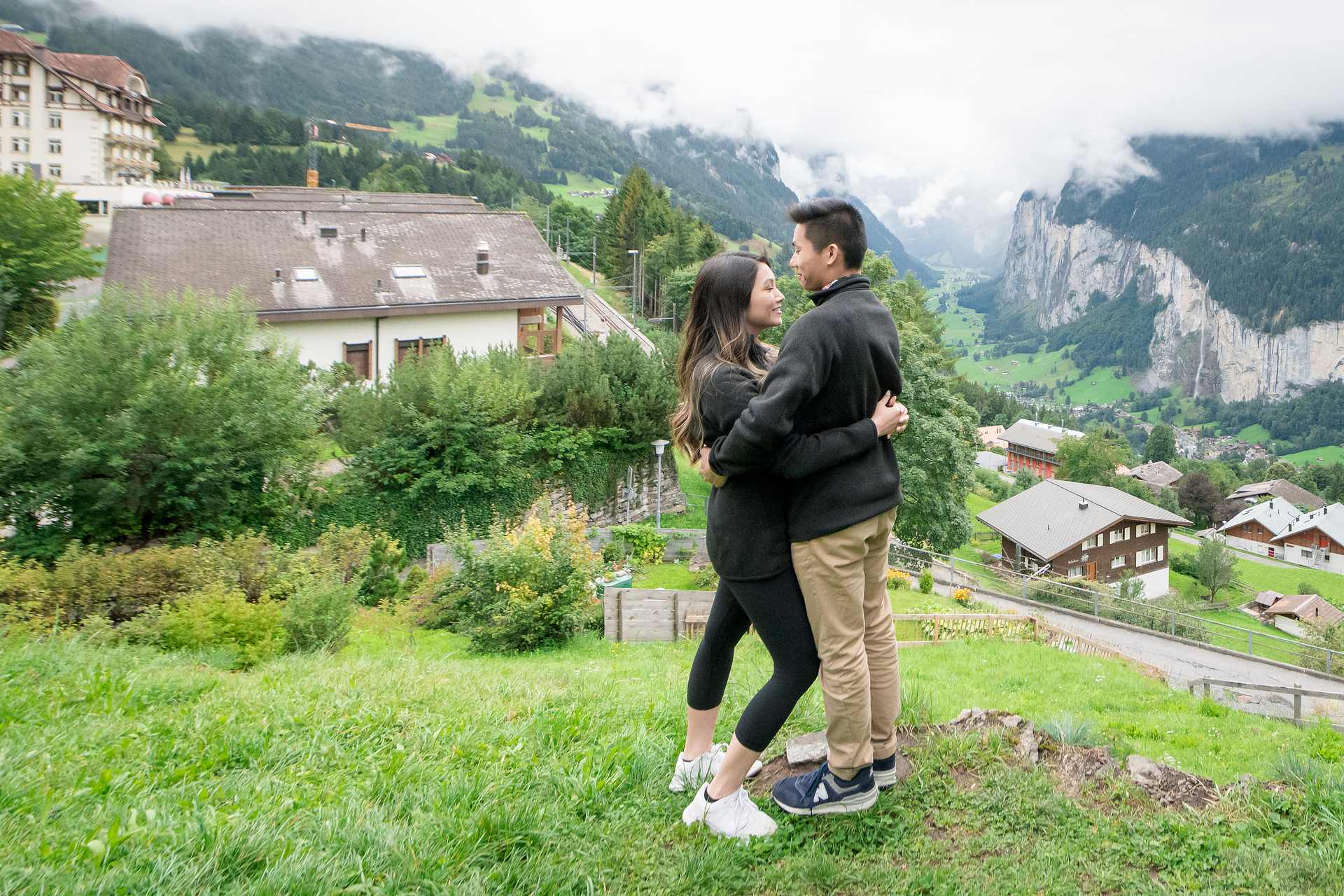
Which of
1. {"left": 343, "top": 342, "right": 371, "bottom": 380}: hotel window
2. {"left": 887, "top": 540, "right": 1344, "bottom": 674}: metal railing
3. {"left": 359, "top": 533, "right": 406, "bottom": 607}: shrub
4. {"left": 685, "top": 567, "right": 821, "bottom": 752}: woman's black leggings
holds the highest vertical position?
{"left": 343, "top": 342, "right": 371, "bottom": 380}: hotel window

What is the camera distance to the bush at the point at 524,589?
1366 cm

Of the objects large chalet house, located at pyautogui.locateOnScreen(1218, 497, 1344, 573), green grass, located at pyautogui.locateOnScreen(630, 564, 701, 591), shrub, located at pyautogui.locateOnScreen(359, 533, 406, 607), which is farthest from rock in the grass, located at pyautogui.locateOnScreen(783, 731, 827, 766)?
large chalet house, located at pyautogui.locateOnScreen(1218, 497, 1344, 573)

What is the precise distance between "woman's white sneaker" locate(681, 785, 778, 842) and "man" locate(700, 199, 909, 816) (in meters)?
0.17

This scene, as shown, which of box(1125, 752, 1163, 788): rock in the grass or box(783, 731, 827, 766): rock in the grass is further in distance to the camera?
box(783, 731, 827, 766): rock in the grass

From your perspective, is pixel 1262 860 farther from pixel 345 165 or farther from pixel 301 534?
pixel 345 165

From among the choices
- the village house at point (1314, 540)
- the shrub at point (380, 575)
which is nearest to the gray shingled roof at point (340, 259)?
the shrub at point (380, 575)

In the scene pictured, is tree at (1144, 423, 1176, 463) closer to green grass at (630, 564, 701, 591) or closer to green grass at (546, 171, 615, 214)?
green grass at (546, 171, 615, 214)

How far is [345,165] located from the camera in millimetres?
103562

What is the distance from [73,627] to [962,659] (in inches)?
451

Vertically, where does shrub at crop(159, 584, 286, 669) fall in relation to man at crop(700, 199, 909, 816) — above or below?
below

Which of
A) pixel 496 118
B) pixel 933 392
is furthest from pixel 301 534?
pixel 496 118

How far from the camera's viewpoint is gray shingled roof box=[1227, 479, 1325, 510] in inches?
4225

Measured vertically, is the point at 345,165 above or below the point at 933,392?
above

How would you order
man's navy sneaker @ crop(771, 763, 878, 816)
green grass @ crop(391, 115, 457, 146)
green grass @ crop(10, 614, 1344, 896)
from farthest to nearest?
1. green grass @ crop(391, 115, 457, 146)
2. man's navy sneaker @ crop(771, 763, 878, 816)
3. green grass @ crop(10, 614, 1344, 896)
